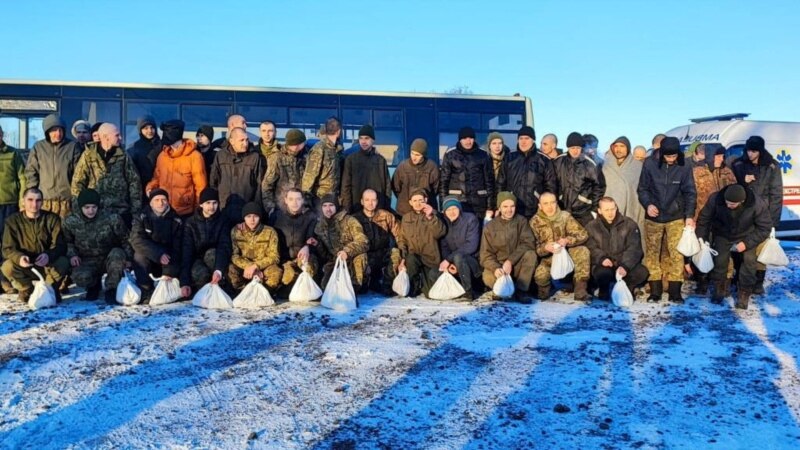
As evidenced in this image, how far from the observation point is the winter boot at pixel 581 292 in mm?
7215

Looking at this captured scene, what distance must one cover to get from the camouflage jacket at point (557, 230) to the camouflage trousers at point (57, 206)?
5.83 meters

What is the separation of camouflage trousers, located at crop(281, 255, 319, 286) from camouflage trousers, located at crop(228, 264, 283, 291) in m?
0.06

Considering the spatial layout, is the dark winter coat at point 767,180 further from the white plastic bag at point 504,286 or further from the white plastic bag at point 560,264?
the white plastic bag at point 504,286

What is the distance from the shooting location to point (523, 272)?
7.29m

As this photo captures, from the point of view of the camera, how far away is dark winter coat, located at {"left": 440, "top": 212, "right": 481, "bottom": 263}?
300 inches

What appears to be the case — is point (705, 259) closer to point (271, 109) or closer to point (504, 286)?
point (504, 286)

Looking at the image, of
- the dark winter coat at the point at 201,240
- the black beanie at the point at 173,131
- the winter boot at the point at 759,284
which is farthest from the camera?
the black beanie at the point at 173,131

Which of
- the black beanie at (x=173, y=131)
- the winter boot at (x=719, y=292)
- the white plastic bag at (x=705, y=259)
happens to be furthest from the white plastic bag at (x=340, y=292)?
the winter boot at (x=719, y=292)

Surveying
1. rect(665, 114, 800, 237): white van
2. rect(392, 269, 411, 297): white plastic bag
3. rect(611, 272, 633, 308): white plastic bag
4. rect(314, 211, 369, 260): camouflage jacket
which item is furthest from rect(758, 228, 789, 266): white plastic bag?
rect(665, 114, 800, 237): white van

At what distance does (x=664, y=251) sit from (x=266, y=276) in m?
4.69

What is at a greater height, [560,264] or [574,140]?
[574,140]

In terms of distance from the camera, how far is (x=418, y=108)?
11.3m

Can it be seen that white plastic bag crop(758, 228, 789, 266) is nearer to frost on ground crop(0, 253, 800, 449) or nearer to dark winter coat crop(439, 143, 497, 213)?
frost on ground crop(0, 253, 800, 449)

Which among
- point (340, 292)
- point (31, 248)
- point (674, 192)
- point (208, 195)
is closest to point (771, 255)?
point (674, 192)
